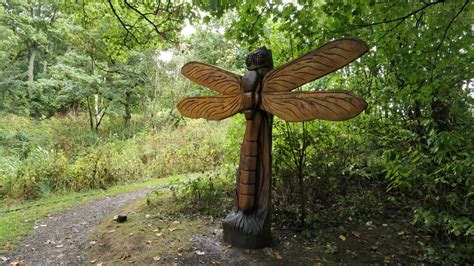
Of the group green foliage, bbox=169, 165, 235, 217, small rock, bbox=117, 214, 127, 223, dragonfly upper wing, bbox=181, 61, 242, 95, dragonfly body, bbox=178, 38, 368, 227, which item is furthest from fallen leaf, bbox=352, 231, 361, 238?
small rock, bbox=117, 214, 127, 223

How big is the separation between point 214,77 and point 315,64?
1338 mm

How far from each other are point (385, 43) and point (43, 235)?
5117 millimetres

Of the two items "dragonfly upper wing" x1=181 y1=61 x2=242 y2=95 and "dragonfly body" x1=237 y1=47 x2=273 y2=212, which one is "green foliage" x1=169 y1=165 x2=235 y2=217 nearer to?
"dragonfly body" x1=237 y1=47 x2=273 y2=212

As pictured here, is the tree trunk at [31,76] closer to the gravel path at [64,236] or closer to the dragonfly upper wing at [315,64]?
the gravel path at [64,236]

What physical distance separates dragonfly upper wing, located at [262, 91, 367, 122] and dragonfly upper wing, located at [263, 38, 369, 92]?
0.13 metres

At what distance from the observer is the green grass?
444 cm

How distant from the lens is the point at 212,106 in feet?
12.8

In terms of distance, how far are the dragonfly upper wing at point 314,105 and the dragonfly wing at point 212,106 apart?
0.45 metres

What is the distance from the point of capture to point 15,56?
57.2 feet

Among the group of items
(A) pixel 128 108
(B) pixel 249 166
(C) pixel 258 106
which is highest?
(A) pixel 128 108

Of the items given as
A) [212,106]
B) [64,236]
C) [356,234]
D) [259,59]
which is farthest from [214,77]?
[64,236]

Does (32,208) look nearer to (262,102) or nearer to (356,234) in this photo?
(262,102)

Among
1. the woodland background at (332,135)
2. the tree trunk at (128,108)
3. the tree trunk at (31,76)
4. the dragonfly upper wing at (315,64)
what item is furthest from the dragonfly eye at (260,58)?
the tree trunk at (31,76)

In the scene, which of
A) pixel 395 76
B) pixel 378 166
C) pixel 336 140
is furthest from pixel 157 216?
pixel 395 76
